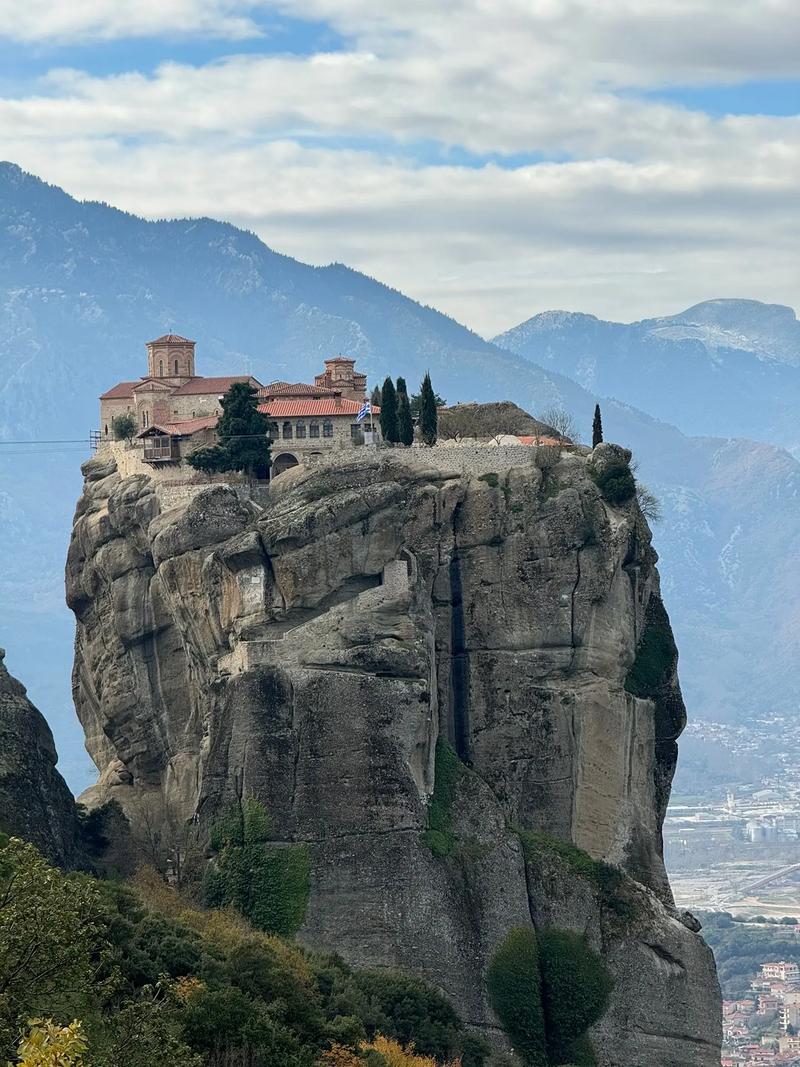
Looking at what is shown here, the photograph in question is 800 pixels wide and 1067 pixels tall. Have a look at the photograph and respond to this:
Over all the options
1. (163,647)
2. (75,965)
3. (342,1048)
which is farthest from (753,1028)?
(75,965)

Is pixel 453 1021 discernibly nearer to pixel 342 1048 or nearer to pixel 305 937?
pixel 305 937

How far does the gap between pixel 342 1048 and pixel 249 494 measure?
26.3 meters

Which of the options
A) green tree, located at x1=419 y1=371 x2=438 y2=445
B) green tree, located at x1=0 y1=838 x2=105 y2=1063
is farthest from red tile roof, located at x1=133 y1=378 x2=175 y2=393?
green tree, located at x1=0 y1=838 x2=105 y2=1063

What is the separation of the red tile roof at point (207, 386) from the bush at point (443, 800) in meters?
18.0

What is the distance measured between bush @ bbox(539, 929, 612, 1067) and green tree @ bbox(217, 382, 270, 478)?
18766 mm

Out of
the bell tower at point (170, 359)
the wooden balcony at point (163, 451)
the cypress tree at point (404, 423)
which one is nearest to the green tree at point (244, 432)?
the wooden balcony at point (163, 451)

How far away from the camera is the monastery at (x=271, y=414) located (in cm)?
9388

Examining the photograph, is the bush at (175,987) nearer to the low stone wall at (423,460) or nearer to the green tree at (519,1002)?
the green tree at (519,1002)

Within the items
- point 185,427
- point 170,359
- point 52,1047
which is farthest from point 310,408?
point 52,1047

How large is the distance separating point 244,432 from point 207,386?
7758 mm

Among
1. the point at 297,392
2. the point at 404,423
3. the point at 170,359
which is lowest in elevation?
the point at 404,423

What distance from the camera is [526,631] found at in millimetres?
88062

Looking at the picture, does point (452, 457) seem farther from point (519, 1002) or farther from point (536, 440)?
point (519, 1002)

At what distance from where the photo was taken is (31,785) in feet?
272
